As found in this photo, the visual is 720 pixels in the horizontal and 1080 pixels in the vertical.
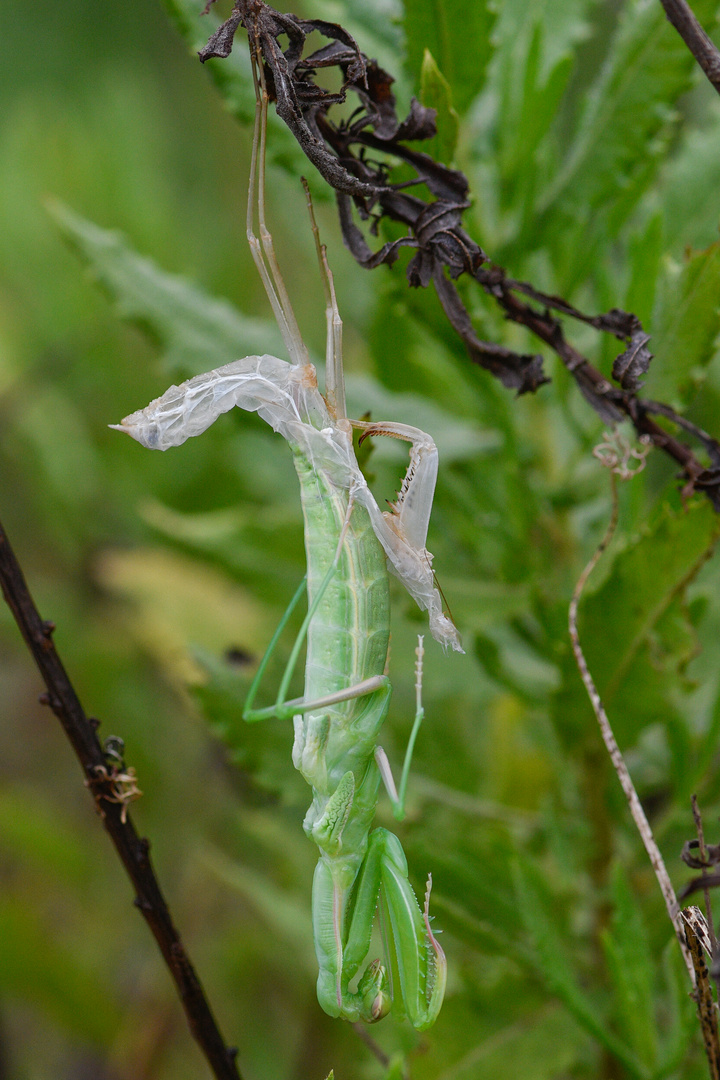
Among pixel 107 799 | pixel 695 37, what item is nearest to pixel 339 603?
pixel 107 799

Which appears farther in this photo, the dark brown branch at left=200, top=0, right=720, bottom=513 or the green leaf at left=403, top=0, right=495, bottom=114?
the green leaf at left=403, top=0, right=495, bottom=114

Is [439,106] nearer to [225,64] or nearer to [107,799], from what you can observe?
[225,64]

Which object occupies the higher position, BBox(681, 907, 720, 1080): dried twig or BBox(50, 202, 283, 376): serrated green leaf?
BBox(50, 202, 283, 376): serrated green leaf

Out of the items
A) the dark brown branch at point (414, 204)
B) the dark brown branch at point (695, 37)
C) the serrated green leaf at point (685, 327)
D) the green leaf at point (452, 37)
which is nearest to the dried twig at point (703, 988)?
the dark brown branch at point (414, 204)

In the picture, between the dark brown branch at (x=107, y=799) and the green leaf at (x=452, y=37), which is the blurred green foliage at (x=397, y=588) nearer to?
the green leaf at (x=452, y=37)

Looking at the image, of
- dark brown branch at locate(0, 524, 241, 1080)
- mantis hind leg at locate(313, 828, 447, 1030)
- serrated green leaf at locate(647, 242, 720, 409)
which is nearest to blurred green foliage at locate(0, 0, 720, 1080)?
serrated green leaf at locate(647, 242, 720, 409)

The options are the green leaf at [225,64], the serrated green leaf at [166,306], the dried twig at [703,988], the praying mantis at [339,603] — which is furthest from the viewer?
the serrated green leaf at [166,306]

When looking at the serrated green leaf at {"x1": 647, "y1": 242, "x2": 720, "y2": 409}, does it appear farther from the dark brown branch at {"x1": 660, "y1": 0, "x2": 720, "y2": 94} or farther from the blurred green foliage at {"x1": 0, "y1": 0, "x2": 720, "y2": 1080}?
the dark brown branch at {"x1": 660, "y1": 0, "x2": 720, "y2": 94}

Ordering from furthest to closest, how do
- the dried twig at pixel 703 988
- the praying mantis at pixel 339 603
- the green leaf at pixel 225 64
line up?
the green leaf at pixel 225 64, the praying mantis at pixel 339 603, the dried twig at pixel 703 988
